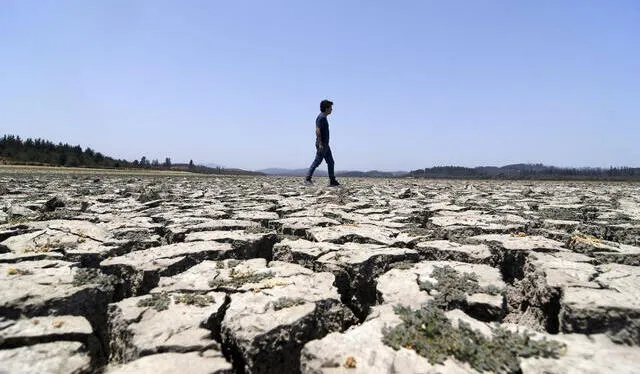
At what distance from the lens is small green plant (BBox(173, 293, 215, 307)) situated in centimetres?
177

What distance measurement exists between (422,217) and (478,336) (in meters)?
2.96

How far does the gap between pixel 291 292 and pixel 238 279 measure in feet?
1.13

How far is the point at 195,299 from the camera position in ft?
5.91

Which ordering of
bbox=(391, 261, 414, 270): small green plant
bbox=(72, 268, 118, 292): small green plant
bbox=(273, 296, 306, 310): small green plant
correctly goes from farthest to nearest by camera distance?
bbox=(391, 261, 414, 270): small green plant → bbox=(72, 268, 118, 292): small green plant → bbox=(273, 296, 306, 310): small green plant

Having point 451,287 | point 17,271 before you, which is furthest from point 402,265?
point 17,271

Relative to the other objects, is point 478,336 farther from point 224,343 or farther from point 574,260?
point 574,260

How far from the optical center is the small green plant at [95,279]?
191 centimetres

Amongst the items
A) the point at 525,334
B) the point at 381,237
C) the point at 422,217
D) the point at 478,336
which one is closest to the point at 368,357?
the point at 478,336

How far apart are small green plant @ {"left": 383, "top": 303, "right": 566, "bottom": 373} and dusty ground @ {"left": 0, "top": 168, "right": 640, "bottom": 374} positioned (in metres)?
0.03

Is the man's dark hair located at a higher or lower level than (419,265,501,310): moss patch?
higher

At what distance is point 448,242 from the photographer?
283 centimetres

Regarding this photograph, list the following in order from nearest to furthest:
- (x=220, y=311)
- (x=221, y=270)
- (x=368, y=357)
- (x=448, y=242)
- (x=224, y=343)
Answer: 1. (x=368, y=357)
2. (x=224, y=343)
3. (x=220, y=311)
4. (x=221, y=270)
5. (x=448, y=242)

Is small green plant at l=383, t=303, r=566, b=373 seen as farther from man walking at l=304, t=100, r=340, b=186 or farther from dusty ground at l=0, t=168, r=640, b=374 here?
man walking at l=304, t=100, r=340, b=186

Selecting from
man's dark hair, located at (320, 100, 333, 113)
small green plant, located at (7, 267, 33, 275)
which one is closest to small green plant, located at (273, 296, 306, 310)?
small green plant, located at (7, 267, 33, 275)
